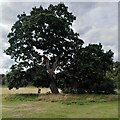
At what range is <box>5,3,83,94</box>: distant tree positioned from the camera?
27.2 metres

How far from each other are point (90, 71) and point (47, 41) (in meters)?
5.70

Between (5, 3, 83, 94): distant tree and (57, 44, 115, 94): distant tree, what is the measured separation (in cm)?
146

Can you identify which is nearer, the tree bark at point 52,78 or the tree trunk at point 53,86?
the tree trunk at point 53,86

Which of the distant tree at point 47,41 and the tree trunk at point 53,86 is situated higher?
the distant tree at point 47,41

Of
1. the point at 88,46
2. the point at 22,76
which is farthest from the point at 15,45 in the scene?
the point at 88,46

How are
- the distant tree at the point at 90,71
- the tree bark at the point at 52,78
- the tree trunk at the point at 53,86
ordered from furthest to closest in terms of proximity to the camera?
the tree bark at the point at 52,78, the tree trunk at the point at 53,86, the distant tree at the point at 90,71

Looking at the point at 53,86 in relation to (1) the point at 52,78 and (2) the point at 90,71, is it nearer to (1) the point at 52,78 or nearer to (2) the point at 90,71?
(1) the point at 52,78

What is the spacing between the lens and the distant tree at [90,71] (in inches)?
1016

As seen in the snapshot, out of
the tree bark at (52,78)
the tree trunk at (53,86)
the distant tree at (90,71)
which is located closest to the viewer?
the distant tree at (90,71)

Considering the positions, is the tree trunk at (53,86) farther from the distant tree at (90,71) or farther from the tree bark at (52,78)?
the distant tree at (90,71)

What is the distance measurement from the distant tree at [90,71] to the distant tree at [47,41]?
1.46 metres

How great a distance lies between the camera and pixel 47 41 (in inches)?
1109

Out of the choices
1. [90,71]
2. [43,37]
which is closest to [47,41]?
[43,37]

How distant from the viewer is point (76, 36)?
94.2 feet
